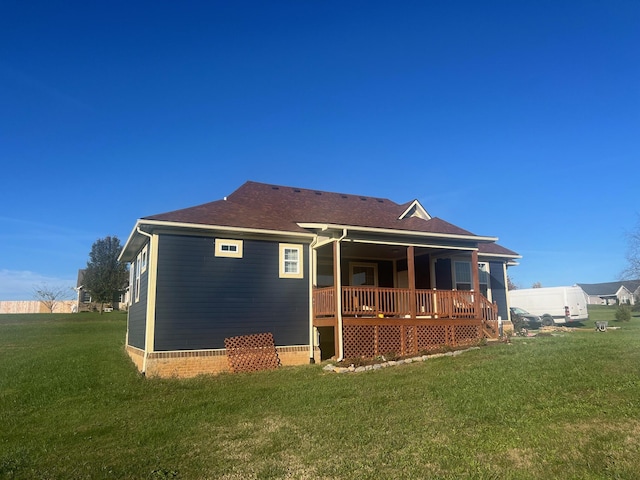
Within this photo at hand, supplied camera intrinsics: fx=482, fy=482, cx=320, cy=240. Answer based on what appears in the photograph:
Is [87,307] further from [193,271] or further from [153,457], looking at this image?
[153,457]

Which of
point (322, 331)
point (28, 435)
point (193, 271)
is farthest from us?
point (322, 331)

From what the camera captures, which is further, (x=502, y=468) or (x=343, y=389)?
(x=343, y=389)

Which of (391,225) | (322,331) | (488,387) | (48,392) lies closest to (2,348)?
(48,392)

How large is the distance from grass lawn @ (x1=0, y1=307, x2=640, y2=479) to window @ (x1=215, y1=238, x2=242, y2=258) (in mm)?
3374

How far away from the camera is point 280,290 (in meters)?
14.3

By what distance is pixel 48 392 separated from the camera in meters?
10.7

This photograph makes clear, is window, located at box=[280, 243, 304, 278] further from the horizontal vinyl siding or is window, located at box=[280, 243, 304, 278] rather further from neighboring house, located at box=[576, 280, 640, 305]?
neighboring house, located at box=[576, 280, 640, 305]

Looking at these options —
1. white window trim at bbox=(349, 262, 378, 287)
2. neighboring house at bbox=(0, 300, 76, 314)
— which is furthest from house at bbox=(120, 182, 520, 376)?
neighboring house at bbox=(0, 300, 76, 314)

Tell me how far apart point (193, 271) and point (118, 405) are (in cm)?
448

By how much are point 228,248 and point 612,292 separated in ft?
225

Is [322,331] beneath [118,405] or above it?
above

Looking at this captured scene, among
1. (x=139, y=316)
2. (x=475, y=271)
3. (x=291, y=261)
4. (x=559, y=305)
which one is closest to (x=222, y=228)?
(x=291, y=261)

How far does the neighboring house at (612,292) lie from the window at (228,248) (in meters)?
63.3

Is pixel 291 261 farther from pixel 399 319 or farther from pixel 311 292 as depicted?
pixel 399 319
